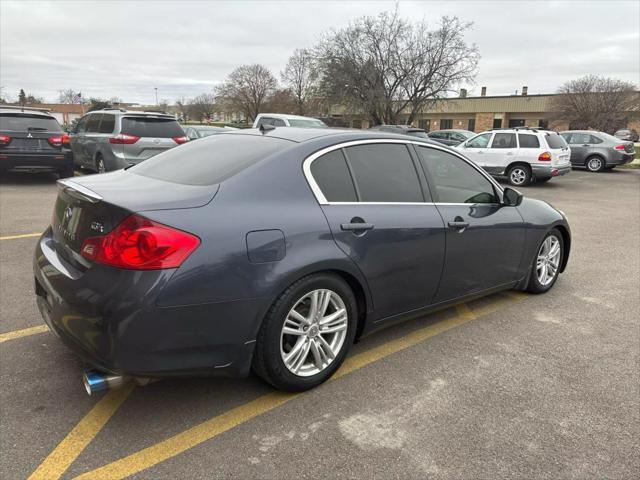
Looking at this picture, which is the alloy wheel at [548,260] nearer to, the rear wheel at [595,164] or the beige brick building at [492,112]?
the rear wheel at [595,164]

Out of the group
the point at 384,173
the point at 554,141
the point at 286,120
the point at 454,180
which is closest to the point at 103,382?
the point at 384,173

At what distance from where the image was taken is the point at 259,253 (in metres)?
2.55

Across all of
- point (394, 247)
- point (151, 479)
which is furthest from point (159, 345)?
point (394, 247)

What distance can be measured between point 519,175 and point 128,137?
34.9 feet

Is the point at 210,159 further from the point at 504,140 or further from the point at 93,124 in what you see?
the point at 504,140

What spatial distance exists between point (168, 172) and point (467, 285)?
2.36 metres

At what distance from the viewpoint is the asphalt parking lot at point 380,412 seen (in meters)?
2.35

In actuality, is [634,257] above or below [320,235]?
below

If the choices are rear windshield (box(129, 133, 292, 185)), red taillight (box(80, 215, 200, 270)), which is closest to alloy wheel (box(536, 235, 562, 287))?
rear windshield (box(129, 133, 292, 185))

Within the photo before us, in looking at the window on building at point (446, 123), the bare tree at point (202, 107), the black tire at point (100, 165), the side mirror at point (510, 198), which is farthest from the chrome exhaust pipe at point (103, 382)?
the bare tree at point (202, 107)

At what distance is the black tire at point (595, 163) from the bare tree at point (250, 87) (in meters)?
47.8

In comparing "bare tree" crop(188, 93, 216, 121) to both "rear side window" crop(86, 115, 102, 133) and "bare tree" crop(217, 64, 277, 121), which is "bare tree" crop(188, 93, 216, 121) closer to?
"bare tree" crop(217, 64, 277, 121)

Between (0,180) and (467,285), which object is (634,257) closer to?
(467,285)

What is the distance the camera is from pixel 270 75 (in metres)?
Result: 62.9
